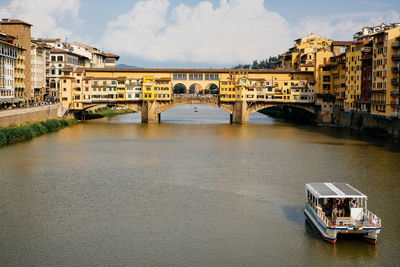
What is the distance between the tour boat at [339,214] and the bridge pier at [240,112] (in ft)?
151

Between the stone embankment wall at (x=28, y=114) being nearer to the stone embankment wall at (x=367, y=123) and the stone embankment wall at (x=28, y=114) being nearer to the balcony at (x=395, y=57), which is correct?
the stone embankment wall at (x=367, y=123)

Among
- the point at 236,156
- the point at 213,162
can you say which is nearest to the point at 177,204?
the point at 213,162

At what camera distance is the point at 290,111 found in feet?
270

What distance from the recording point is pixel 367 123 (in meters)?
54.5

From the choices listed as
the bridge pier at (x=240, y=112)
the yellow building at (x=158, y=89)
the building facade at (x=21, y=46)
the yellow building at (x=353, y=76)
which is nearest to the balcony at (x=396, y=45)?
the yellow building at (x=353, y=76)

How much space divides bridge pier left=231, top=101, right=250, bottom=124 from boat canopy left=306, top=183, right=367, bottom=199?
4555 cm

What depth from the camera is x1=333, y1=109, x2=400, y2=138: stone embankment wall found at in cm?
4881

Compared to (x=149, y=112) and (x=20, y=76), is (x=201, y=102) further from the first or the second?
(x=20, y=76)

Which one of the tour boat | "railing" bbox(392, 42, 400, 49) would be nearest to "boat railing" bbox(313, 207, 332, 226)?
the tour boat

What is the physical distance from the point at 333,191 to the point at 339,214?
124 centimetres

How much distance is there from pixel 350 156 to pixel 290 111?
4444cm

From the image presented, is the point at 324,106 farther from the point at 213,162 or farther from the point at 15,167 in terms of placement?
the point at 15,167

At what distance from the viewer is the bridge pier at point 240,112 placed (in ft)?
221

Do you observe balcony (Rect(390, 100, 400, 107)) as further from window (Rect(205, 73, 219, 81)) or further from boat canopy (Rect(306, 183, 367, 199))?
window (Rect(205, 73, 219, 81))
